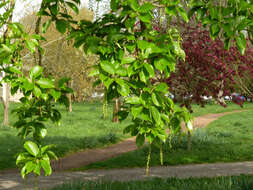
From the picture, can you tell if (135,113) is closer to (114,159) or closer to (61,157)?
(114,159)

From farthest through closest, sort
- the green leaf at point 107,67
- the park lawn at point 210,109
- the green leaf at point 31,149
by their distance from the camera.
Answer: the park lawn at point 210,109 < the green leaf at point 31,149 < the green leaf at point 107,67

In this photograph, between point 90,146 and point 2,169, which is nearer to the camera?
point 2,169

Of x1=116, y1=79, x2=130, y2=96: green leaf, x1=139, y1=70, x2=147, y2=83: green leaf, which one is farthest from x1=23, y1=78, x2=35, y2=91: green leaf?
x1=139, y1=70, x2=147, y2=83: green leaf

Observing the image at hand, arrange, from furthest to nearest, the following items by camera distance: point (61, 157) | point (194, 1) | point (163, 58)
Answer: point (61, 157)
point (194, 1)
point (163, 58)

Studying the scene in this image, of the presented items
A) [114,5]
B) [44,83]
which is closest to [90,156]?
[44,83]

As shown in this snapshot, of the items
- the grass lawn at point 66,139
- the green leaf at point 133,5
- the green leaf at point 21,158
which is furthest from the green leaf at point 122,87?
the grass lawn at point 66,139

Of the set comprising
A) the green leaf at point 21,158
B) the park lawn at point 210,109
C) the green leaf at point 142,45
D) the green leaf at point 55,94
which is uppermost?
the green leaf at point 142,45

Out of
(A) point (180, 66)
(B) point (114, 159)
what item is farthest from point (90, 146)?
(A) point (180, 66)

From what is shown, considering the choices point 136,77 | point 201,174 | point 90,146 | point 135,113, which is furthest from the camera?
point 90,146

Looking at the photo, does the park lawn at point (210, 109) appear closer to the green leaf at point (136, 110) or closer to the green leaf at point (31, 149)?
the green leaf at point (31, 149)

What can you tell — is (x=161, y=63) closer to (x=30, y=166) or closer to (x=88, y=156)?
(x=30, y=166)

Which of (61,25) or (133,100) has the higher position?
(61,25)

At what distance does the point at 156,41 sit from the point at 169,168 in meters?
7.03

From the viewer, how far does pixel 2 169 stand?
9.05 m
